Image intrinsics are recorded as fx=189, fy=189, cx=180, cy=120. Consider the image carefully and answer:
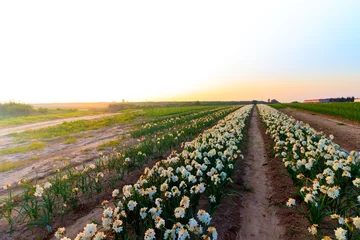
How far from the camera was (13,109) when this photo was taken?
38.2 meters

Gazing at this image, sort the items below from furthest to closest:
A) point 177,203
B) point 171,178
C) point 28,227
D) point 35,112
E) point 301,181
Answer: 1. point 35,112
2. point 301,181
3. point 171,178
4. point 28,227
5. point 177,203

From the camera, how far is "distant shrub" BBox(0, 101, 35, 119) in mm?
37438

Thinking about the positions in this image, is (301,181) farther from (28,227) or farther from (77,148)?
(77,148)

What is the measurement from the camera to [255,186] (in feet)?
20.9

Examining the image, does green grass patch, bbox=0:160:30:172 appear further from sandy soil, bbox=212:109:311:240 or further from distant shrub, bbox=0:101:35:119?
distant shrub, bbox=0:101:35:119

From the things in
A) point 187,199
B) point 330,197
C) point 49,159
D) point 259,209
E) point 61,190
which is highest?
point 187,199

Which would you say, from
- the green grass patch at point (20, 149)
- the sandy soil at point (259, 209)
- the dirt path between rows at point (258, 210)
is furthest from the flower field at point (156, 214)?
the green grass patch at point (20, 149)

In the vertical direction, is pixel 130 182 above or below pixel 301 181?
below

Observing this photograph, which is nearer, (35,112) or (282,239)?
(282,239)

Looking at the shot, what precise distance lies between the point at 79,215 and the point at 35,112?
49.1 meters

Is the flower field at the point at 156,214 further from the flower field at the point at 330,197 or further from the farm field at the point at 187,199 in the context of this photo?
the flower field at the point at 330,197

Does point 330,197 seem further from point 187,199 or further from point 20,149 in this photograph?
point 20,149

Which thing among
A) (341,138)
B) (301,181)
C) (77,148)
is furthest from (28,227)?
(341,138)

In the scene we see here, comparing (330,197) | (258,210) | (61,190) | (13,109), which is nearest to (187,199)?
(258,210)
